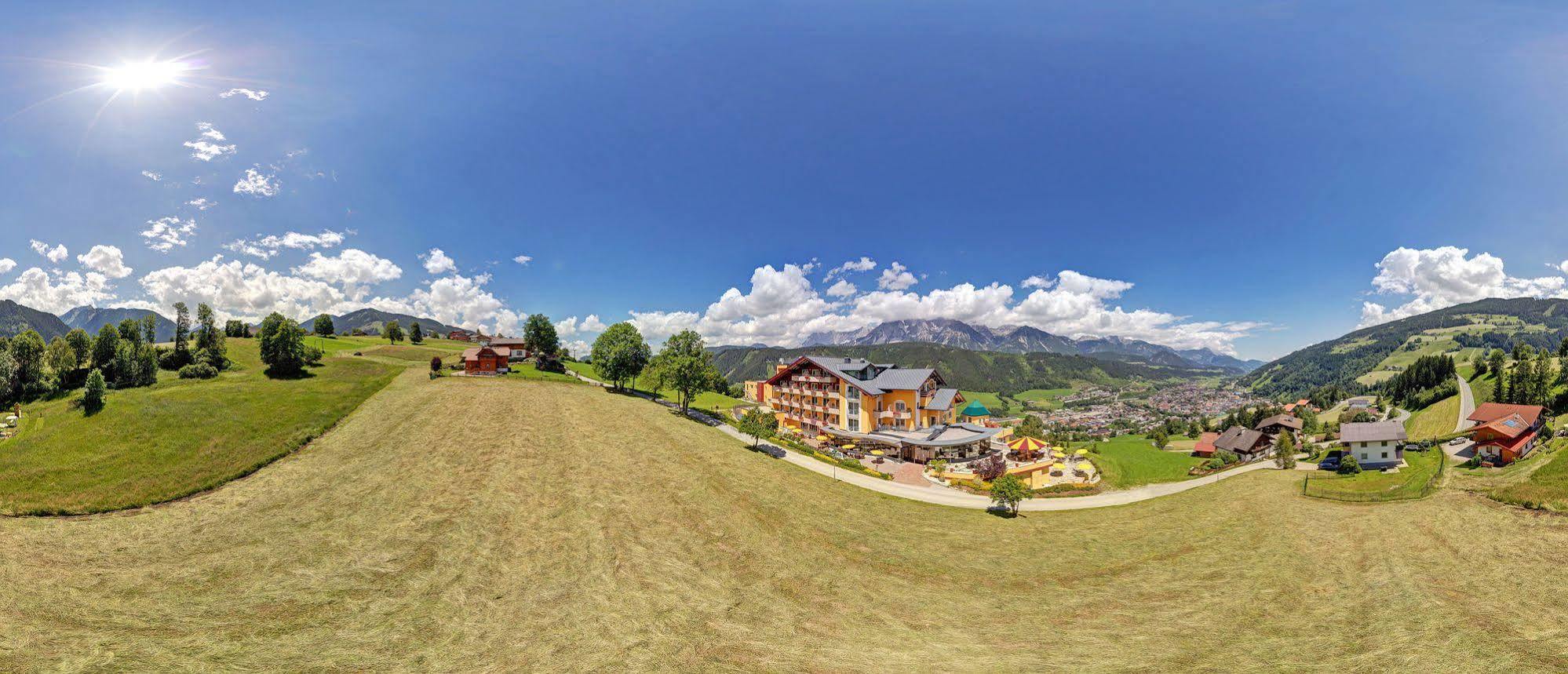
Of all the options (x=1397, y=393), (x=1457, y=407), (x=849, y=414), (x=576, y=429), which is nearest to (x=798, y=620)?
(x=576, y=429)

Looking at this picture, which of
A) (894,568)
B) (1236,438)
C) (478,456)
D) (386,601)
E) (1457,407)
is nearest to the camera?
(386,601)

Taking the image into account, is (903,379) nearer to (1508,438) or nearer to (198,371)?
(1508,438)

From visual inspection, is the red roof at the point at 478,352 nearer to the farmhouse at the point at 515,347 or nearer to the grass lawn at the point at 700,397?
the farmhouse at the point at 515,347

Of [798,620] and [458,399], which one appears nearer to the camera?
[798,620]

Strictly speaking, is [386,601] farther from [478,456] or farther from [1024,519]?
[1024,519]

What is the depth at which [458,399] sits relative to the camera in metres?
41.5

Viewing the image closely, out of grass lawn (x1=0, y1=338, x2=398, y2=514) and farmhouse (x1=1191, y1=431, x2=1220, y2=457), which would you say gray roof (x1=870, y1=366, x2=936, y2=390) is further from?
grass lawn (x1=0, y1=338, x2=398, y2=514)

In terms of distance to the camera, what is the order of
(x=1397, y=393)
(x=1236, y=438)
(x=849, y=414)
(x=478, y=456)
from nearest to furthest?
(x=478, y=456), (x=849, y=414), (x=1236, y=438), (x=1397, y=393)

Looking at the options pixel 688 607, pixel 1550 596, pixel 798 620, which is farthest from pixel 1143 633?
pixel 688 607

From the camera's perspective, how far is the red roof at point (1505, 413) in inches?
1682

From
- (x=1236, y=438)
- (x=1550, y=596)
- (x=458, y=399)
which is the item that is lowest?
(x=1236, y=438)

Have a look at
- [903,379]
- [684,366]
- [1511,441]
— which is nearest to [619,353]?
[684,366]

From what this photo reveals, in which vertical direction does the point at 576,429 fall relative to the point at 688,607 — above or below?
above

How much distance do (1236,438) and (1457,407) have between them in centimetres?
4114
